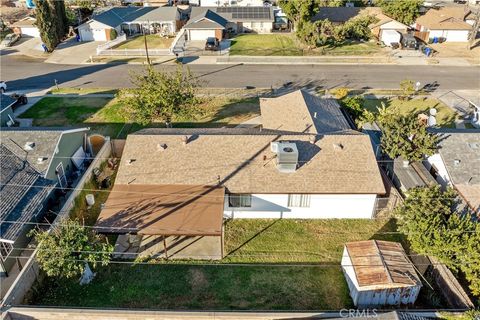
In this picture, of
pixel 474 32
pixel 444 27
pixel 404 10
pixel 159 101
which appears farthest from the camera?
pixel 404 10

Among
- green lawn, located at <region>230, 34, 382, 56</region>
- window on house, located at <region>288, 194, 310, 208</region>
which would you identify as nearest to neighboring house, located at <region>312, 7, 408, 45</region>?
green lawn, located at <region>230, 34, 382, 56</region>

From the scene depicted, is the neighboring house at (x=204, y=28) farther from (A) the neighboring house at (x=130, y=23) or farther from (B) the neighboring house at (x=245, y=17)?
(A) the neighboring house at (x=130, y=23)

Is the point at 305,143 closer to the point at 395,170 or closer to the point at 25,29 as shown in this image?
the point at 395,170

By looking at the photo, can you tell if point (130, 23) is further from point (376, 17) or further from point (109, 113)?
point (376, 17)

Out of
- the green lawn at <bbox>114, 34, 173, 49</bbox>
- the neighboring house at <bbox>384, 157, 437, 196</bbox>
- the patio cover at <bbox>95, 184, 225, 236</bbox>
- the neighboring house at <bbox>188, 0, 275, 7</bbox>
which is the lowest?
the neighboring house at <bbox>384, 157, 437, 196</bbox>

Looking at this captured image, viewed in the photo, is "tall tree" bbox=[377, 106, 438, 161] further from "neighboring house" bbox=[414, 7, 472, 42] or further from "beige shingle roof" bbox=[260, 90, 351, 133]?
"neighboring house" bbox=[414, 7, 472, 42]

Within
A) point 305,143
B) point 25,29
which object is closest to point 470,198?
point 305,143

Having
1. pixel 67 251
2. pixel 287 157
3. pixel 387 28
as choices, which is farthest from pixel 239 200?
pixel 387 28
